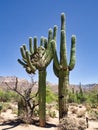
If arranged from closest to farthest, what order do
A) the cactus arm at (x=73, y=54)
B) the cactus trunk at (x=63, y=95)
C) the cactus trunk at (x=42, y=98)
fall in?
the cactus trunk at (x=63, y=95)
the cactus arm at (x=73, y=54)
the cactus trunk at (x=42, y=98)

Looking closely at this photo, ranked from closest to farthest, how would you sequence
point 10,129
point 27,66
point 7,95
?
point 10,129 → point 27,66 → point 7,95

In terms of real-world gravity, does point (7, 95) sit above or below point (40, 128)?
above

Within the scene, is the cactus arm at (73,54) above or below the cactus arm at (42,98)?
above

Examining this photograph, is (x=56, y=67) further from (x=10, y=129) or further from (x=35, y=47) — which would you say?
(x=10, y=129)

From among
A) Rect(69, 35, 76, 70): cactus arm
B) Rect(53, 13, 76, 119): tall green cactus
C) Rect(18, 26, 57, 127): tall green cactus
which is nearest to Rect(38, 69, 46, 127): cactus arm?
Rect(18, 26, 57, 127): tall green cactus

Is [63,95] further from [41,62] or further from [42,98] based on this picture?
[41,62]

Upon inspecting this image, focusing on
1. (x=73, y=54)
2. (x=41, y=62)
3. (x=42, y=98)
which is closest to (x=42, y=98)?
(x=42, y=98)

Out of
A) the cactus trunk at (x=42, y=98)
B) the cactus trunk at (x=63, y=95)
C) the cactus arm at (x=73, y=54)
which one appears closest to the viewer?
the cactus trunk at (x=63, y=95)

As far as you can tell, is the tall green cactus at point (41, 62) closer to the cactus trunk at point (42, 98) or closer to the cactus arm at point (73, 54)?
the cactus trunk at point (42, 98)

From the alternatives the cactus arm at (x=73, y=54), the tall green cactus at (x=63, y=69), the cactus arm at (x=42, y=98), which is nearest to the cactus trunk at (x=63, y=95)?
the tall green cactus at (x=63, y=69)

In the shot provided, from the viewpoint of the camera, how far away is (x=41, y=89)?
49.4ft

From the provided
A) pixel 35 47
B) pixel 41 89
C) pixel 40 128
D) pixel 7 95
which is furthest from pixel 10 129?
pixel 7 95

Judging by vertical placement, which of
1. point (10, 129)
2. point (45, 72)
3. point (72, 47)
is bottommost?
point (10, 129)

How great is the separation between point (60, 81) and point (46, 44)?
9.21 feet
